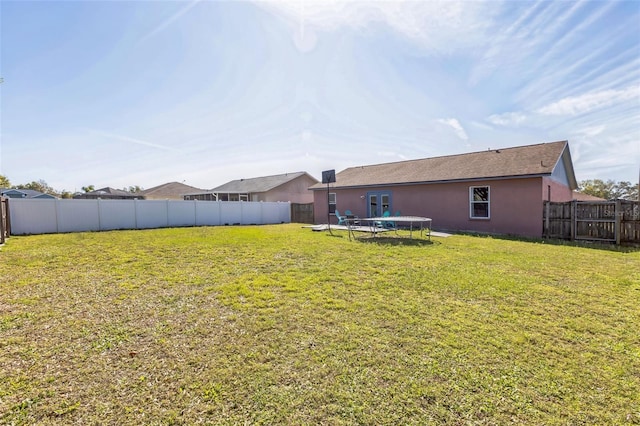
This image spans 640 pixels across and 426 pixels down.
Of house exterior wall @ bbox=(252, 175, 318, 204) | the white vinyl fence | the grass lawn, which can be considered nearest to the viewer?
the grass lawn

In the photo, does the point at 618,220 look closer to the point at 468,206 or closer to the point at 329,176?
the point at 468,206

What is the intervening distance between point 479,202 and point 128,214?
18.0 metres

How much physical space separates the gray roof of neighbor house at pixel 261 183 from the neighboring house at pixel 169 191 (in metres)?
9.69

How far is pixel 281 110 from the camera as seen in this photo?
13867 mm

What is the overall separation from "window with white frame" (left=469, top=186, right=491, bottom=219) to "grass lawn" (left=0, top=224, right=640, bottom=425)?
723 centimetres

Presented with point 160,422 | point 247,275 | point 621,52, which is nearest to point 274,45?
point 247,275

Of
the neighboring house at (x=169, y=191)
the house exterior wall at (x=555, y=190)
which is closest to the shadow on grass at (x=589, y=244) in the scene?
the house exterior wall at (x=555, y=190)

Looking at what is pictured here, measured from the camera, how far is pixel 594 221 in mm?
10391

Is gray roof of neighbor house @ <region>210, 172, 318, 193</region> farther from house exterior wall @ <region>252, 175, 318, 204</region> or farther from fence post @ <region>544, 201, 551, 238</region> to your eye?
fence post @ <region>544, 201, 551, 238</region>

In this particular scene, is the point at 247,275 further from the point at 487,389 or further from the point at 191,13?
the point at 191,13

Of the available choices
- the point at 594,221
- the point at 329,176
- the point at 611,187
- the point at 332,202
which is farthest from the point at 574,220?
the point at 611,187

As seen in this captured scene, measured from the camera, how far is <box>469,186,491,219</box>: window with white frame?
43.0ft

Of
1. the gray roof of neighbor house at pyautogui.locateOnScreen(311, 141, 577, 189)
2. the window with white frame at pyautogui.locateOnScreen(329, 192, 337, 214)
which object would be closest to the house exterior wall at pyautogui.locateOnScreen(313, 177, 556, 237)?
the gray roof of neighbor house at pyautogui.locateOnScreen(311, 141, 577, 189)

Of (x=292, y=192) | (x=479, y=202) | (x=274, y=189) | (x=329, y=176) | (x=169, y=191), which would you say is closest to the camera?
(x=479, y=202)
